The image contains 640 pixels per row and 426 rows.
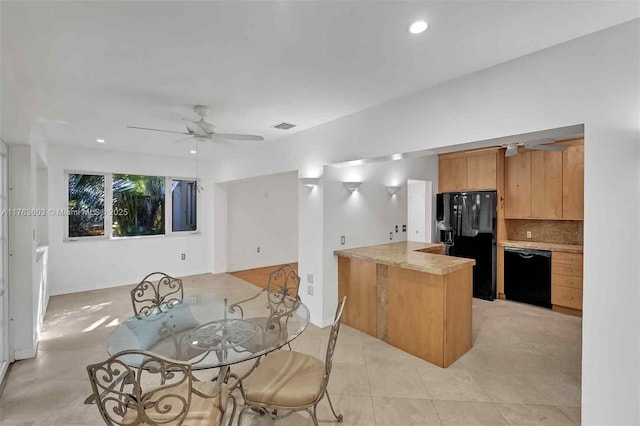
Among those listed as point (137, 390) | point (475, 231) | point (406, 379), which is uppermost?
point (475, 231)

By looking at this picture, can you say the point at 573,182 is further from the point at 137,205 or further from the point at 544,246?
the point at 137,205

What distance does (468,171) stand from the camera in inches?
204

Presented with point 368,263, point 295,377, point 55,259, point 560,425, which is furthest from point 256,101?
point 55,259

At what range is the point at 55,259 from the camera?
504cm

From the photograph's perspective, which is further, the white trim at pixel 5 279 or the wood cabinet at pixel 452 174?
the wood cabinet at pixel 452 174

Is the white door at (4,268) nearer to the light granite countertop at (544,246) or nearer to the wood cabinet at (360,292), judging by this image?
the wood cabinet at (360,292)

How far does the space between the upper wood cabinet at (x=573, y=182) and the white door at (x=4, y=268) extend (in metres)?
6.78

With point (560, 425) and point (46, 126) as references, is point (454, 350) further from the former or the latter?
point (46, 126)

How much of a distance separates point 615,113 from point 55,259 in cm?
720

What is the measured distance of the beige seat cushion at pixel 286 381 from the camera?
5.88 feet

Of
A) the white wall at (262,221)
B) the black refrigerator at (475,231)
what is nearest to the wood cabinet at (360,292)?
the black refrigerator at (475,231)

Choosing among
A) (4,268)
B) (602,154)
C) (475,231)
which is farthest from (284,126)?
(475,231)

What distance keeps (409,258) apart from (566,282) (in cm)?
274

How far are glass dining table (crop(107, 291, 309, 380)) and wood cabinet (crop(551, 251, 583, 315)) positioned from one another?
3.99 metres
